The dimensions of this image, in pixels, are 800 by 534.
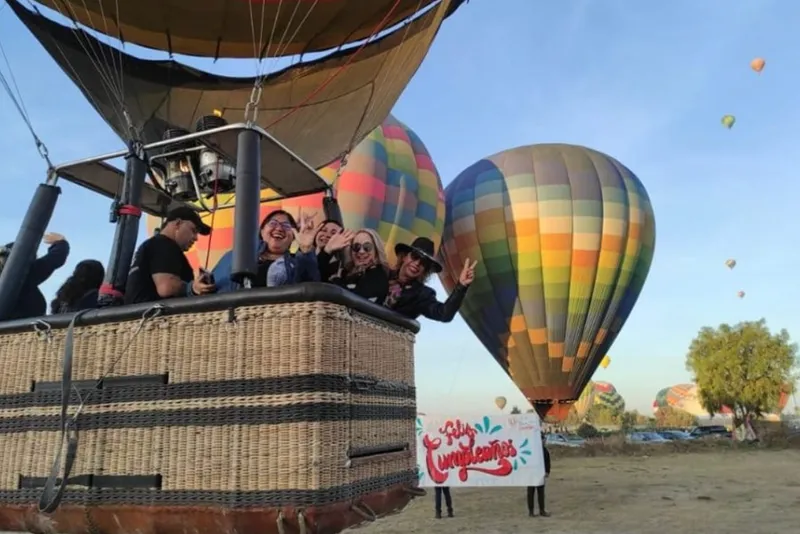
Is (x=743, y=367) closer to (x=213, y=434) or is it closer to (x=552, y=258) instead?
(x=552, y=258)

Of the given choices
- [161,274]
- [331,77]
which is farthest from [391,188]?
[161,274]

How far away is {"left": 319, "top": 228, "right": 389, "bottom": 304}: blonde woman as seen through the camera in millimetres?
2109

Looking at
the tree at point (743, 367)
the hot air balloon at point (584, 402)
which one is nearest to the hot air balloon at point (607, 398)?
the hot air balloon at point (584, 402)

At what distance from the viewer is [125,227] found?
199 cm

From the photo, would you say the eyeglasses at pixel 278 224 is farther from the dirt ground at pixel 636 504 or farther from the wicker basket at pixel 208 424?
the dirt ground at pixel 636 504

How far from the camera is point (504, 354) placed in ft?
66.3

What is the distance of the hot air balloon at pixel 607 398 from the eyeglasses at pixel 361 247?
59.7 m

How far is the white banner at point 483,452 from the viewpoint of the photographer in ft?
26.9

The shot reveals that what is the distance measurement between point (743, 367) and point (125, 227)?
100 feet

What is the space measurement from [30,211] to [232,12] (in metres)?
1.97

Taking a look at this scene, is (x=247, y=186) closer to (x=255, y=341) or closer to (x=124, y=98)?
(x=255, y=341)

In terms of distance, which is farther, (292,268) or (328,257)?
(328,257)

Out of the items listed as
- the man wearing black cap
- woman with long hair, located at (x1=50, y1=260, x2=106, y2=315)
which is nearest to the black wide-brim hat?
the man wearing black cap

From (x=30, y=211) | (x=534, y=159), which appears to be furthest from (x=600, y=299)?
(x=30, y=211)
